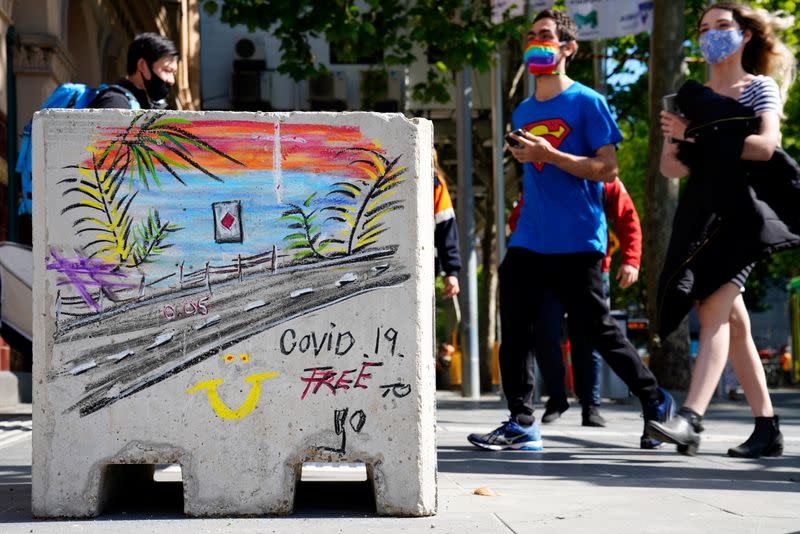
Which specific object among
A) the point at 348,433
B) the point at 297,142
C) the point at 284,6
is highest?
the point at 284,6

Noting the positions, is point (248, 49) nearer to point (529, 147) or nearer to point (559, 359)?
point (559, 359)

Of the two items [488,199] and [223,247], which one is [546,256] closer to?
[223,247]

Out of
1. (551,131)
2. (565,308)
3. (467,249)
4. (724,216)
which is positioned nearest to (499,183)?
(467,249)

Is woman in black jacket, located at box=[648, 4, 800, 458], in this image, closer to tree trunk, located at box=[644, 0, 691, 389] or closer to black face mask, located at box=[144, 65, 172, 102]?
black face mask, located at box=[144, 65, 172, 102]

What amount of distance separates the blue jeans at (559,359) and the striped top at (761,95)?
9.25 ft

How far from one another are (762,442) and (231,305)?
3.16 m

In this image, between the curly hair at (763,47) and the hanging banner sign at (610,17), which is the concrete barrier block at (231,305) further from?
the hanging banner sign at (610,17)

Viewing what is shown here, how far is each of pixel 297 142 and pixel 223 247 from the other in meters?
0.39

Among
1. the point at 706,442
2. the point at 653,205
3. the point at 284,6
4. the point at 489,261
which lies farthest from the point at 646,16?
the point at 706,442

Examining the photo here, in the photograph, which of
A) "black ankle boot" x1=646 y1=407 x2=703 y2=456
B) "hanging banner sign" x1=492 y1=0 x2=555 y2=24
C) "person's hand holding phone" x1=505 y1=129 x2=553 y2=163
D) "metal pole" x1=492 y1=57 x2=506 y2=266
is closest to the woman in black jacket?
"black ankle boot" x1=646 y1=407 x2=703 y2=456

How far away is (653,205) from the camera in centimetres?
1545

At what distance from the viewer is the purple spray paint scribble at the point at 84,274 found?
385cm

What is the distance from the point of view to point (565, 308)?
250 inches

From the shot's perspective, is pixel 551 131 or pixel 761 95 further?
pixel 551 131
